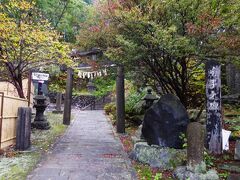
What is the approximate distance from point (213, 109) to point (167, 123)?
4.04 feet

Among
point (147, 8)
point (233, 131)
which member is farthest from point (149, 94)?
point (147, 8)

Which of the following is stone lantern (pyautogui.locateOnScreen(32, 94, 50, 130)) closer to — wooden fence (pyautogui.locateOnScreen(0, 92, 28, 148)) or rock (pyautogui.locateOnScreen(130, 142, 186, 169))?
wooden fence (pyautogui.locateOnScreen(0, 92, 28, 148))

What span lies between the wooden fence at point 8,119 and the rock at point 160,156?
3654 mm

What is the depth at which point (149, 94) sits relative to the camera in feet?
40.5

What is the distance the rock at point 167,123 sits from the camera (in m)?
6.93

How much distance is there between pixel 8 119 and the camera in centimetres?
802

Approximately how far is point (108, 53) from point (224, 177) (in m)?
4.29

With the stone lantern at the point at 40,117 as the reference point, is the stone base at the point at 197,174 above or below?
below

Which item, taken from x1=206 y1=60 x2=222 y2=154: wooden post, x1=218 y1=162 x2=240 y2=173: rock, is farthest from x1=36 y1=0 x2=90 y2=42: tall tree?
x1=218 y1=162 x2=240 y2=173: rock

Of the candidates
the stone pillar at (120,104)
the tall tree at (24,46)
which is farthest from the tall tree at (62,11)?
the tall tree at (24,46)

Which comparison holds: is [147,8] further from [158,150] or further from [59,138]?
[59,138]

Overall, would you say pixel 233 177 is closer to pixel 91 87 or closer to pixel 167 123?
pixel 167 123

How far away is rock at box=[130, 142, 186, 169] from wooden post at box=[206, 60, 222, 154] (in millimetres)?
932

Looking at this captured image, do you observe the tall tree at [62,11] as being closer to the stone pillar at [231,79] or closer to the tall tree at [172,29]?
the stone pillar at [231,79]
